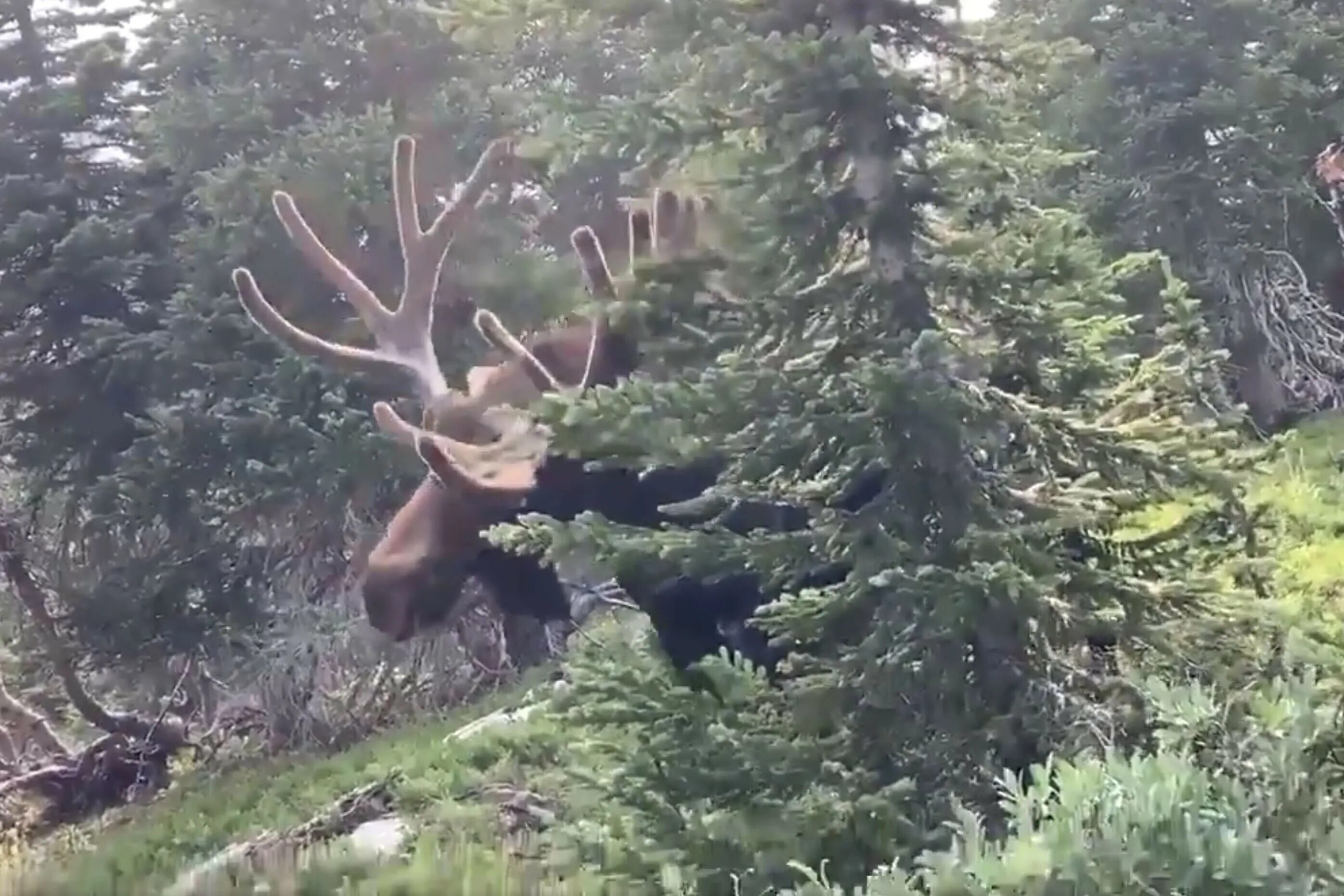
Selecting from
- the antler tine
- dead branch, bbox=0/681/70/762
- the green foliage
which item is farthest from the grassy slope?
dead branch, bbox=0/681/70/762

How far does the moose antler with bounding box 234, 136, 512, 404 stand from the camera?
161 inches

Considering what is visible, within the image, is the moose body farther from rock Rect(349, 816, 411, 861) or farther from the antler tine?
rock Rect(349, 816, 411, 861)

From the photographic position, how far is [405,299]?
4.19m

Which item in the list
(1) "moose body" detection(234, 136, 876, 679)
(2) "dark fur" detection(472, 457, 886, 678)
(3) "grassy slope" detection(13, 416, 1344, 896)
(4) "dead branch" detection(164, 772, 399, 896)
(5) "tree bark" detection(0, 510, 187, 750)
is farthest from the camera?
(5) "tree bark" detection(0, 510, 187, 750)

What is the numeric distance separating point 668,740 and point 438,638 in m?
5.21

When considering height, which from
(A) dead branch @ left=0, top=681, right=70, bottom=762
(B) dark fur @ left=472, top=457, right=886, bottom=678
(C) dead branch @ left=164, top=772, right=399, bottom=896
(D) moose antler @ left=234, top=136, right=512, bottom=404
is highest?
(D) moose antler @ left=234, top=136, right=512, bottom=404

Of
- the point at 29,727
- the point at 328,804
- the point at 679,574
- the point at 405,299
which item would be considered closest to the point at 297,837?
the point at 328,804

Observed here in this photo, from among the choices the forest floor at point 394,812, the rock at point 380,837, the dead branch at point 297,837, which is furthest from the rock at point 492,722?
the rock at point 380,837

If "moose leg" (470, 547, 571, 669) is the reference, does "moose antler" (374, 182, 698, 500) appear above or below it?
above

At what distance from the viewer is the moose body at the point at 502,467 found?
11.2ft

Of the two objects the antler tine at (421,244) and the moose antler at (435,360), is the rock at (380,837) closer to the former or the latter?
the moose antler at (435,360)

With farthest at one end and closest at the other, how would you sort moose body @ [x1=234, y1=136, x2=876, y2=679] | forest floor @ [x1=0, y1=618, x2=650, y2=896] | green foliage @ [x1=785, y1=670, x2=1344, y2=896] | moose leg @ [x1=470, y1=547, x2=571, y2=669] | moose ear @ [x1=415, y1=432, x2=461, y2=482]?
moose leg @ [x1=470, y1=547, x2=571, y2=669]
moose ear @ [x1=415, y1=432, x2=461, y2=482]
moose body @ [x1=234, y1=136, x2=876, y2=679]
forest floor @ [x1=0, y1=618, x2=650, y2=896]
green foliage @ [x1=785, y1=670, x2=1344, y2=896]

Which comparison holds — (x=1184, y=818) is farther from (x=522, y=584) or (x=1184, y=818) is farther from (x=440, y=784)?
(x=440, y=784)

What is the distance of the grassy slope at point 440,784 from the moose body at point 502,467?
1.24 ft
